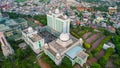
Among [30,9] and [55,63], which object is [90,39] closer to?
[55,63]

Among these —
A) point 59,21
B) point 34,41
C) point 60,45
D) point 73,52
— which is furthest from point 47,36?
point 73,52

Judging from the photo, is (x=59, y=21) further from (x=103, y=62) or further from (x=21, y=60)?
(x=103, y=62)

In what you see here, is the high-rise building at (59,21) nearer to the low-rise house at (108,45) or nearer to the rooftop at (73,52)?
the rooftop at (73,52)

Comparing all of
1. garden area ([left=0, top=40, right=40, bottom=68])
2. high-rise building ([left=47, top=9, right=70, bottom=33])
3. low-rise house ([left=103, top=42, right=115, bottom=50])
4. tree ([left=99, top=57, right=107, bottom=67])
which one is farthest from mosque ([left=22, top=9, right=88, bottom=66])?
low-rise house ([left=103, top=42, right=115, bottom=50])

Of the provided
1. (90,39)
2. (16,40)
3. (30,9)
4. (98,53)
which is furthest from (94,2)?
(16,40)

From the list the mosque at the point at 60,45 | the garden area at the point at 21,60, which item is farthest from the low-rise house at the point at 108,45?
the garden area at the point at 21,60

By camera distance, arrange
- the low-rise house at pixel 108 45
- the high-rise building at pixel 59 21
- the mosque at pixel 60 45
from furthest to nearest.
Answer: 1. the high-rise building at pixel 59 21
2. the low-rise house at pixel 108 45
3. the mosque at pixel 60 45

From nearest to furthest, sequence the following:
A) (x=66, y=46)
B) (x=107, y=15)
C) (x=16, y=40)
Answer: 1. (x=66, y=46)
2. (x=16, y=40)
3. (x=107, y=15)

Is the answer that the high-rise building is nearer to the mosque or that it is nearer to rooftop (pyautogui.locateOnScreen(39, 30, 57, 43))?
the mosque
